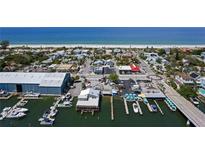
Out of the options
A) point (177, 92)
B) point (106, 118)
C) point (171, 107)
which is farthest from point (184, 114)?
point (106, 118)

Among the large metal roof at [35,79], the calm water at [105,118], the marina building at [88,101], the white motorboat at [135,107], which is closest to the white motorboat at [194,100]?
the calm water at [105,118]

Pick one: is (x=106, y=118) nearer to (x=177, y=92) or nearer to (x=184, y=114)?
(x=184, y=114)

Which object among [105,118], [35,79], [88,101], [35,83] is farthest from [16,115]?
[105,118]

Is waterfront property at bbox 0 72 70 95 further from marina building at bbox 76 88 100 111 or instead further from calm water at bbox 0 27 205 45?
calm water at bbox 0 27 205 45

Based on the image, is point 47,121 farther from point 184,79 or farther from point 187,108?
point 184,79

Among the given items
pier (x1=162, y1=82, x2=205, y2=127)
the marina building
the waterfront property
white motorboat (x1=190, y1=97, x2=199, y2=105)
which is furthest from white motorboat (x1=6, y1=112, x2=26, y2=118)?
white motorboat (x1=190, y1=97, x2=199, y2=105)

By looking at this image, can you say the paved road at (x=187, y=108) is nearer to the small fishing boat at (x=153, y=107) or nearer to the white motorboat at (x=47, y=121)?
the small fishing boat at (x=153, y=107)

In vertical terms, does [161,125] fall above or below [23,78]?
below
